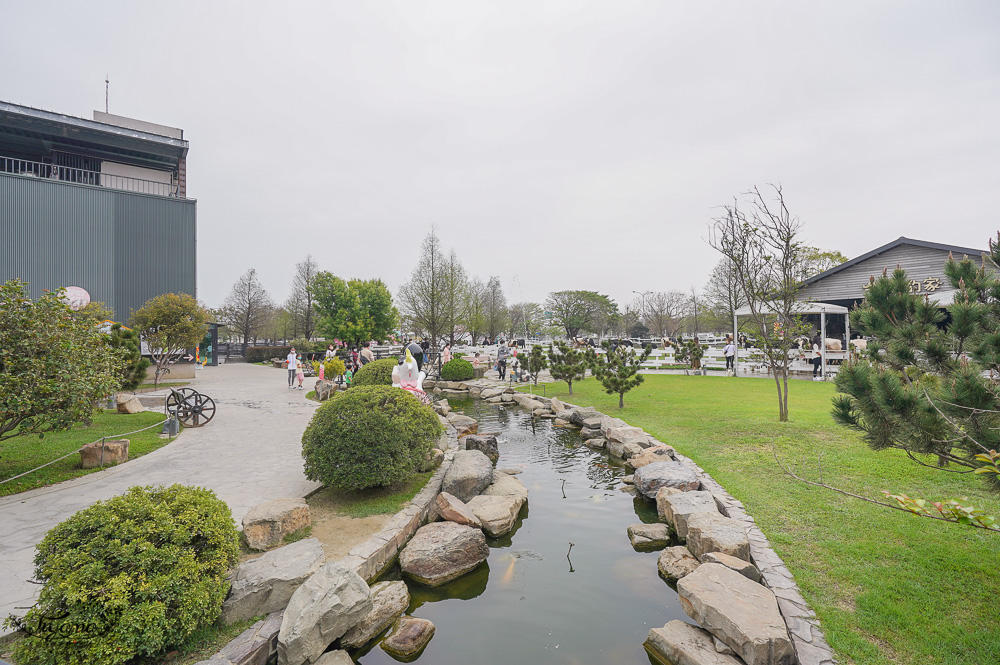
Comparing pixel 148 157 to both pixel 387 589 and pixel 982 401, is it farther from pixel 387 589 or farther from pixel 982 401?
pixel 982 401

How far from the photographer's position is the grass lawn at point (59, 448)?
6.58 m

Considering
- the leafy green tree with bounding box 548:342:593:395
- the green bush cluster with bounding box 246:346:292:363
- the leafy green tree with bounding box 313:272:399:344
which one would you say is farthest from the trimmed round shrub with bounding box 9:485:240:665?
the green bush cluster with bounding box 246:346:292:363

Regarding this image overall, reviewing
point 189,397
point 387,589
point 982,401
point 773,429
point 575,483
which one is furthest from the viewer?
point 189,397

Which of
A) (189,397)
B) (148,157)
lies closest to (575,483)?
(189,397)

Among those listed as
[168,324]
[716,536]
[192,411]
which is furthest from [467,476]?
[168,324]

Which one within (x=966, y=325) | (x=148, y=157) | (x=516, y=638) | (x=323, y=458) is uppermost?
(x=148, y=157)

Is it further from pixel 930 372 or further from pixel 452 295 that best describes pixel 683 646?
pixel 452 295

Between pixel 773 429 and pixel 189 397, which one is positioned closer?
pixel 773 429

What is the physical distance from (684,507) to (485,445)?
4155 millimetres

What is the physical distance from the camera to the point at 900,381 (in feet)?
11.5

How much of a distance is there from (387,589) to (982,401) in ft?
15.8

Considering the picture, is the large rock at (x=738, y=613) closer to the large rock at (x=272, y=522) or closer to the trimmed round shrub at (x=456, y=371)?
the large rock at (x=272, y=522)

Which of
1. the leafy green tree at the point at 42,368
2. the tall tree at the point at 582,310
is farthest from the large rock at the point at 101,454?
the tall tree at the point at 582,310

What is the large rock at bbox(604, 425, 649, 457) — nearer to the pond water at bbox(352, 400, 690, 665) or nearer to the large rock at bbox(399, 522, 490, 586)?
the pond water at bbox(352, 400, 690, 665)
